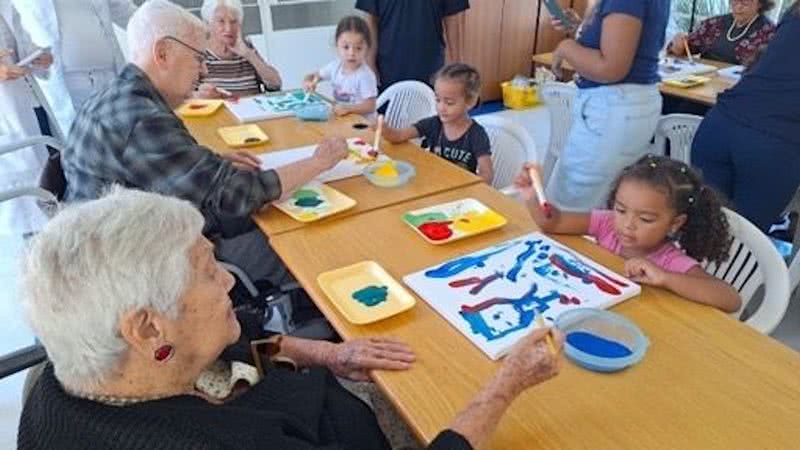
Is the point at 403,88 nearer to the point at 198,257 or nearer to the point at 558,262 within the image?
the point at 558,262

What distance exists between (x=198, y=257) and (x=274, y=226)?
2.14ft

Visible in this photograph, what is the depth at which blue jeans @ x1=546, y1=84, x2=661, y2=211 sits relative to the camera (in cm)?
188

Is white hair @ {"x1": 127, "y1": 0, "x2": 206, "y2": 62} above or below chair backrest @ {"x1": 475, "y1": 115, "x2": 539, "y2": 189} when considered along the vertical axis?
above

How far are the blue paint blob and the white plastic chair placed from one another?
170 cm

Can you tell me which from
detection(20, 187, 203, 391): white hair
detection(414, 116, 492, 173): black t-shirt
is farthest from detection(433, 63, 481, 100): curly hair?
detection(20, 187, 203, 391): white hair

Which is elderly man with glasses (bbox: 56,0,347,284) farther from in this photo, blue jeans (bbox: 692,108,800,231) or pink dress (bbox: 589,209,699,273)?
blue jeans (bbox: 692,108,800,231)

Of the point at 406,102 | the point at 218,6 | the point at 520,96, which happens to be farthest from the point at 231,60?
the point at 520,96

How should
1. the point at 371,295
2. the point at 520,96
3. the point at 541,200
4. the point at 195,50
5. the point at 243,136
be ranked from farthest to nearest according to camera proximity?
1. the point at 520,96
2. the point at 243,136
3. the point at 195,50
4. the point at 541,200
5. the point at 371,295

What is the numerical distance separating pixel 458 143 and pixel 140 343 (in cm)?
161

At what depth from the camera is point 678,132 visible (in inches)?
101

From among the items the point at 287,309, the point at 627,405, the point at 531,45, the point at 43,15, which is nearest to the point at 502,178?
the point at 287,309

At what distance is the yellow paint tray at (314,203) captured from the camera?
1.52m

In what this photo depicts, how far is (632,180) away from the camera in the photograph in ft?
4.42

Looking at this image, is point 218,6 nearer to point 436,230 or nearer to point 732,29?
point 436,230
